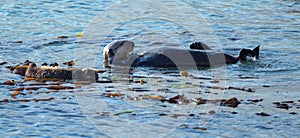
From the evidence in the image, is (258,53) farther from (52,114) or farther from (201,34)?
(52,114)

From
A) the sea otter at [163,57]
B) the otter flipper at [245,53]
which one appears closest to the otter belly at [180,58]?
the sea otter at [163,57]

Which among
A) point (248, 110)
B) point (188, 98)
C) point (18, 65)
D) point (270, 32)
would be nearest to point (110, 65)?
point (18, 65)

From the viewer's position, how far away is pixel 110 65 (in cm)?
709

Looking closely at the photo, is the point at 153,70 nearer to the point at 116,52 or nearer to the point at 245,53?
the point at 116,52

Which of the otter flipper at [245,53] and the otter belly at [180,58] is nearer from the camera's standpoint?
the otter belly at [180,58]

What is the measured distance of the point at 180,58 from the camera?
711 centimetres

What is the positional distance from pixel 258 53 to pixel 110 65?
1.75 meters

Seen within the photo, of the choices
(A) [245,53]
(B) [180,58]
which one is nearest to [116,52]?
(B) [180,58]

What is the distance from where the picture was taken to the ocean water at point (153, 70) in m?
4.90

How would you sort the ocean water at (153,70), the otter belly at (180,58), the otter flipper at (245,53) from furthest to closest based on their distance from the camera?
1. the otter flipper at (245,53)
2. the otter belly at (180,58)
3. the ocean water at (153,70)

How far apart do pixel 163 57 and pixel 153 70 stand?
0.32m

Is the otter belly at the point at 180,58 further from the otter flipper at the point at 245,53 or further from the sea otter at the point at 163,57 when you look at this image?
the otter flipper at the point at 245,53

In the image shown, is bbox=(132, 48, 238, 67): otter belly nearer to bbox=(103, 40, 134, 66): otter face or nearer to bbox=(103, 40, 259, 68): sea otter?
bbox=(103, 40, 259, 68): sea otter

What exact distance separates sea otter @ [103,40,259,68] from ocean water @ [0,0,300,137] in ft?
0.58
